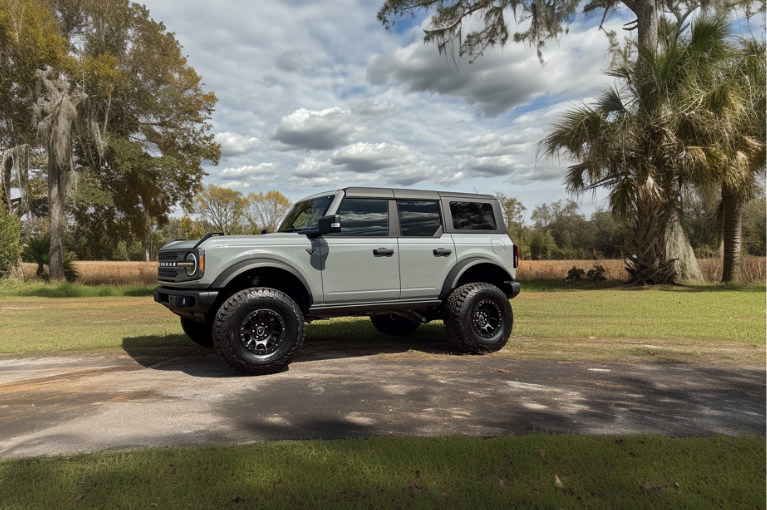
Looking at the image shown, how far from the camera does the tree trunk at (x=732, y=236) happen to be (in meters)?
18.9

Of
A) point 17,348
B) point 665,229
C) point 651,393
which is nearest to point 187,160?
point 17,348

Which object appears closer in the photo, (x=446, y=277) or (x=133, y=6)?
(x=446, y=277)

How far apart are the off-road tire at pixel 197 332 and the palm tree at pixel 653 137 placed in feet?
46.7

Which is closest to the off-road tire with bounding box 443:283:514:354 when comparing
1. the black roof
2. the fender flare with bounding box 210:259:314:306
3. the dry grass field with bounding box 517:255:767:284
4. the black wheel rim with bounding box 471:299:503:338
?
the black wheel rim with bounding box 471:299:503:338

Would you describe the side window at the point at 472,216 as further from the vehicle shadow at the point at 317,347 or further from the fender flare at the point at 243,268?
the fender flare at the point at 243,268

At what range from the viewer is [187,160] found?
2456 centimetres

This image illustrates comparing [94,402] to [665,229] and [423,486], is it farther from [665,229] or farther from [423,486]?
[665,229]

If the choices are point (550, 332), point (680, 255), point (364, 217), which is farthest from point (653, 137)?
point (364, 217)

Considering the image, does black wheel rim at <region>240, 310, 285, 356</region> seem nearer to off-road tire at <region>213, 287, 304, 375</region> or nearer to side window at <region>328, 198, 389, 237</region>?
off-road tire at <region>213, 287, 304, 375</region>

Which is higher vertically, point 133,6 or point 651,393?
point 133,6

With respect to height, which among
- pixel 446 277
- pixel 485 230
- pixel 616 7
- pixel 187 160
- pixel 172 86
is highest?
pixel 616 7

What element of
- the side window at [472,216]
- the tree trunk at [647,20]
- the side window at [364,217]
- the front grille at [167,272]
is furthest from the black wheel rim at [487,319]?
the tree trunk at [647,20]

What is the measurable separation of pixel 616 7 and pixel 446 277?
21.9 m

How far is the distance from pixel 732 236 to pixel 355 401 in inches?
748
